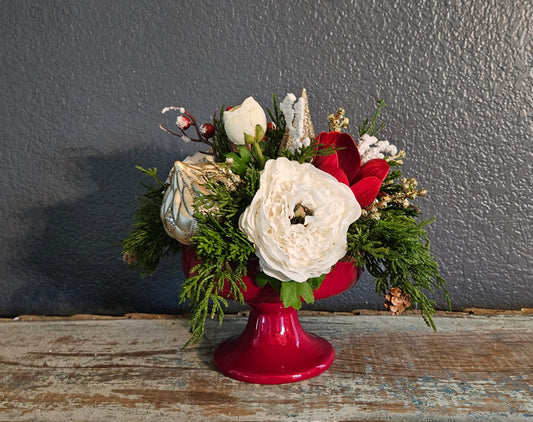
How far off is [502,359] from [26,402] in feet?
2.45

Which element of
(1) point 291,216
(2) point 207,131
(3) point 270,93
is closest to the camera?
(1) point 291,216

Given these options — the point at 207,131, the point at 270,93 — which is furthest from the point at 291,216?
the point at 270,93

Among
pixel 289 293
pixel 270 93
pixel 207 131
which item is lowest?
pixel 289 293

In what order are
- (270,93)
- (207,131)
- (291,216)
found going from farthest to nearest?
(270,93) < (207,131) < (291,216)

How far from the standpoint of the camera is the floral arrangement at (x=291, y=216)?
67 centimetres

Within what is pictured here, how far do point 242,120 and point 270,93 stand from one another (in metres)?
0.41

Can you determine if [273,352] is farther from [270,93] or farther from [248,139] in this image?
[270,93]

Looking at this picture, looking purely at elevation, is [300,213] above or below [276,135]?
below

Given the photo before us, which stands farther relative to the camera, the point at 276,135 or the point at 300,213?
the point at 276,135

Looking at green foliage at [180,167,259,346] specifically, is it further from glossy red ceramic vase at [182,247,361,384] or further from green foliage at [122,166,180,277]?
green foliage at [122,166,180,277]

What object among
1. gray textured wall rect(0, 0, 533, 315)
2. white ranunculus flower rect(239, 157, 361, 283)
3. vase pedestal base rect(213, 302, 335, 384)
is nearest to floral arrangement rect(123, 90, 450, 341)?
white ranunculus flower rect(239, 157, 361, 283)

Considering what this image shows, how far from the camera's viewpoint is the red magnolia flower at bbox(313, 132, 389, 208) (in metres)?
0.71

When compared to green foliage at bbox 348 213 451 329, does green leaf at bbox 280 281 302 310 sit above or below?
below

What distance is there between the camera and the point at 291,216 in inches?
26.5
